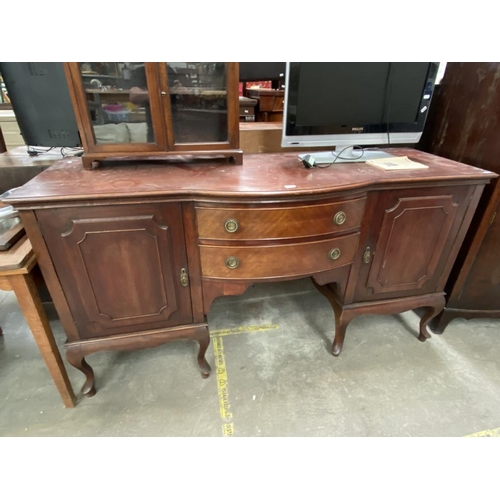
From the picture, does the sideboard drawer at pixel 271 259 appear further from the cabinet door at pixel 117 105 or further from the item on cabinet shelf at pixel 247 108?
the item on cabinet shelf at pixel 247 108

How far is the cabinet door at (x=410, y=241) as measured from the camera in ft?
3.76

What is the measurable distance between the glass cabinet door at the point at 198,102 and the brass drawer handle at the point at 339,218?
523mm

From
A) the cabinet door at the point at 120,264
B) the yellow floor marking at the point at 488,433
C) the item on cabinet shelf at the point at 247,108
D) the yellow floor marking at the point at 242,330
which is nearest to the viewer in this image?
A: the cabinet door at the point at 120,264

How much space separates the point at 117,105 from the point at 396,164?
1097mm

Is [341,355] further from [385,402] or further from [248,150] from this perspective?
[248,150]

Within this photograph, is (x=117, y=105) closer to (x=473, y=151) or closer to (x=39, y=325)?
(x=39, y=325)

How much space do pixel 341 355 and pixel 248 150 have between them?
1.15 meters

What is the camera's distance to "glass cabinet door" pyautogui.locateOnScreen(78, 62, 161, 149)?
989 millimetres

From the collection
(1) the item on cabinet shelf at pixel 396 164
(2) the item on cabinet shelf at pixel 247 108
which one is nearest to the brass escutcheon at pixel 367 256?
(1) the item on cabinet shelf at pixel 396 164

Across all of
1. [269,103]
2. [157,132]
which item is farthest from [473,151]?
[269,103]

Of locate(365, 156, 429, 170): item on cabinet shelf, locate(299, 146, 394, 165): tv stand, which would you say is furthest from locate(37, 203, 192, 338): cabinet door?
locate(365, 156, 429, 170): item on cabinet shelf

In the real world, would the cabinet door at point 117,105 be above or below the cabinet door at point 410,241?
above
